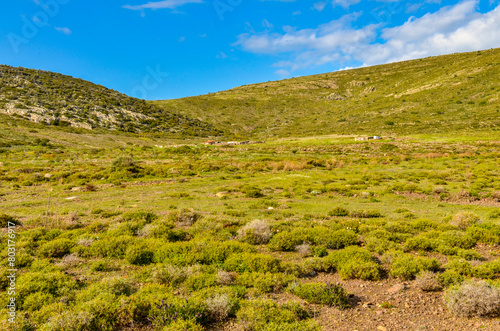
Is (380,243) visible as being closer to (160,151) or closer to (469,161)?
(469,161)

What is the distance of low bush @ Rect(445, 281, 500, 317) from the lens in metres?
5.41

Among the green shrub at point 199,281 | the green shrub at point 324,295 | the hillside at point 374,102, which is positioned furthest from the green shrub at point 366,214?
the hillside at point 374,102

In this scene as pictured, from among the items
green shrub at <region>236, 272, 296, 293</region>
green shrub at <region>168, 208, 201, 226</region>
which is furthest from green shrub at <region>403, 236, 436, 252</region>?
green shrub at <region>168, 208, 201, 226</region>

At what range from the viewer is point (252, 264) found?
315 inches

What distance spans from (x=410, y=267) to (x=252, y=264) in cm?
454

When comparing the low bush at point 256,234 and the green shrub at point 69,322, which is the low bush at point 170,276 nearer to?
the green shrub at point 69,322

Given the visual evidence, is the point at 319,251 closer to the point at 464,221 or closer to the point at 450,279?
the point at 450,279

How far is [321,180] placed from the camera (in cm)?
2642

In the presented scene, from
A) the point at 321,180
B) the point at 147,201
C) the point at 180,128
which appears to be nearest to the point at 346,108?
the point at 180,128

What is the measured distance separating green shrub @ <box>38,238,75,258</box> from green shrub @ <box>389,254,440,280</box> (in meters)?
10.8

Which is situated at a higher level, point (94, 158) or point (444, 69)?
point (444, 69)

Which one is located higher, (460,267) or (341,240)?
(341,240)

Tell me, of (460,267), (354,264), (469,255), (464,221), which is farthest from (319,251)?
(464,221)

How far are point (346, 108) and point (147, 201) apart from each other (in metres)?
112
